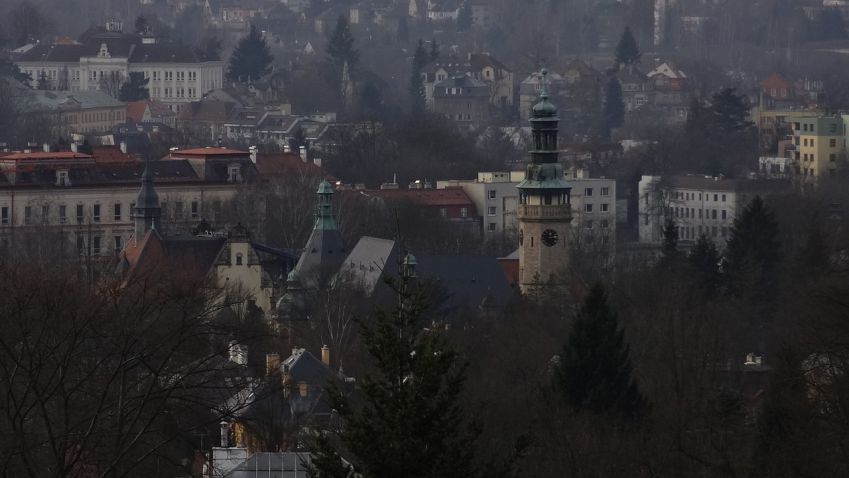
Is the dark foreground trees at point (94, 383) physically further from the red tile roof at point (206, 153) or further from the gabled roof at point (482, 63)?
the gabled roof at point (482, 63)

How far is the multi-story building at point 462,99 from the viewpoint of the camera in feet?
455

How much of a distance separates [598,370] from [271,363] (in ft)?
13.8

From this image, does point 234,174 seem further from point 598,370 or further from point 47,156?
point 598,370

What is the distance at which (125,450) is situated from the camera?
29.0m

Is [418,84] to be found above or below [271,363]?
above

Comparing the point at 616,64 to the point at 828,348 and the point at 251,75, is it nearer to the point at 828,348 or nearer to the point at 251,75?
the point at 251,75

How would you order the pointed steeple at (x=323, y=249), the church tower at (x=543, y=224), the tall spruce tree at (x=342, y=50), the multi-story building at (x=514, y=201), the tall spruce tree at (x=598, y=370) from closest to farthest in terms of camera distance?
the tall spruce tree at (x=598, y=370) → the pointed steeple at (x=323, y=249) → the church tower at (x=543, y=224) → the multi-story building at (x=514, y=201) → the tall spruce tree at (x=342, y=50)

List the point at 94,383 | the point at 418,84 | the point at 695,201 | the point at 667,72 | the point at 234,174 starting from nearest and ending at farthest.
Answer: the point at 94,383
the point at 234,174
the point at 695,201
the point at 418,84
the point at 667,72

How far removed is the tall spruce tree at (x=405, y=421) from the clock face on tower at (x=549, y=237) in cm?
3712

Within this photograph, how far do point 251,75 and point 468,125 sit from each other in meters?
19.5

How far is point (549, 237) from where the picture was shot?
64125 mm

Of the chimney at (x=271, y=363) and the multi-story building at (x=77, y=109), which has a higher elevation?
the multi-story building at (x=77, y=109)

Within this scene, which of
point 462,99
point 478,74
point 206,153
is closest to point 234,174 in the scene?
point 206,153

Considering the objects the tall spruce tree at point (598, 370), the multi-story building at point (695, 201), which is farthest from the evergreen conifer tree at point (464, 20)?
the tall spruce tree at point (598, 370)
